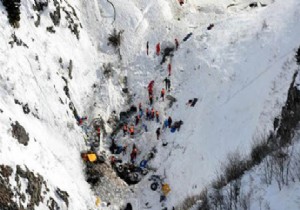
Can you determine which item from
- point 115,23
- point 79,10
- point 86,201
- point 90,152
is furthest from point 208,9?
point 86,201

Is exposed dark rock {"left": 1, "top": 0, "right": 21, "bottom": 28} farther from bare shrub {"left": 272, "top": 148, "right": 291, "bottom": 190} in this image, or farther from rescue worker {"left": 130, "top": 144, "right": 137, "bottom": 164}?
bare shrub {"left": 272, "top": 148, "right": 291, "bottom": 190}

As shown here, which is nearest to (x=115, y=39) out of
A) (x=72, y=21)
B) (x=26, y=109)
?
(x=72, y=21)

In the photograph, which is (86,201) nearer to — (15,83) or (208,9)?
(15,83)

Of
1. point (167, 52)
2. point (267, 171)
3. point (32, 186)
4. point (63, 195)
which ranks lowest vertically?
point (63, 195)

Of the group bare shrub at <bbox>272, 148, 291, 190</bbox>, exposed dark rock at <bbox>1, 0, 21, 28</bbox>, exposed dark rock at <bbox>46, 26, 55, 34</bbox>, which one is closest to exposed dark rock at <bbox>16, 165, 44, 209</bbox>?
exposed dark rock at <bbox>1, 0, 21, 28</bbox>

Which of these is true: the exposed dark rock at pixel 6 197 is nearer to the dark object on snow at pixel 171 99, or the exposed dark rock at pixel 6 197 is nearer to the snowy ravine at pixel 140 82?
the snowy ravine at pixel 140 82

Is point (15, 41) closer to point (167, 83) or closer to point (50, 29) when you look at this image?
point (50, 29)

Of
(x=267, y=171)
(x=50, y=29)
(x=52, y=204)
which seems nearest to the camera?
(x=267, y=171)
